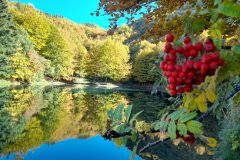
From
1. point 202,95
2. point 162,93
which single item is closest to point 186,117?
point 202,95

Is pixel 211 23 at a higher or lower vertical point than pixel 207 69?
higher

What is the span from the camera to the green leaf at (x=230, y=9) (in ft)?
4.59

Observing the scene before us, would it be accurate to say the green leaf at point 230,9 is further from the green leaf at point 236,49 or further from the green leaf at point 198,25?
the green leaf at point 198,25

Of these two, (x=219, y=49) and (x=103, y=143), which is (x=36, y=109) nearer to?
(x=103, y=143)

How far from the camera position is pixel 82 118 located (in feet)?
71.7

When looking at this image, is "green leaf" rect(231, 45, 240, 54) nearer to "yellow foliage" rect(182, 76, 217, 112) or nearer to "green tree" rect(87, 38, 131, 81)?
"yellow foliage" rect(182, 76, 217, 112)

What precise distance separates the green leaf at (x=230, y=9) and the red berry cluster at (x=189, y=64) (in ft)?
0.72

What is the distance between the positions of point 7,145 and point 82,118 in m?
7.98

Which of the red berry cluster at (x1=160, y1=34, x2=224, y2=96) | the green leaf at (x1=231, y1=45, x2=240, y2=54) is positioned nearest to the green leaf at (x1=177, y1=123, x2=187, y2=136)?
the red berry cluster at (x1=160, y1=34, x2=224, y2=96)

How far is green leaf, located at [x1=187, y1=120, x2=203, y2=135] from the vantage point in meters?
1.84

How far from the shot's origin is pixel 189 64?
5.16ft

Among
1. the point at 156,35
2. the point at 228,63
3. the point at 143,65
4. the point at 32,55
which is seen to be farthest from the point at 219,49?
the point at 143,65

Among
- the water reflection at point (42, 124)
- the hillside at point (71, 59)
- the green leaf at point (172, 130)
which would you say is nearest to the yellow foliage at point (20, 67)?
the hillside at point (71, 59)

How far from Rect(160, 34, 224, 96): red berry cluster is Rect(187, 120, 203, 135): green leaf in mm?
257
